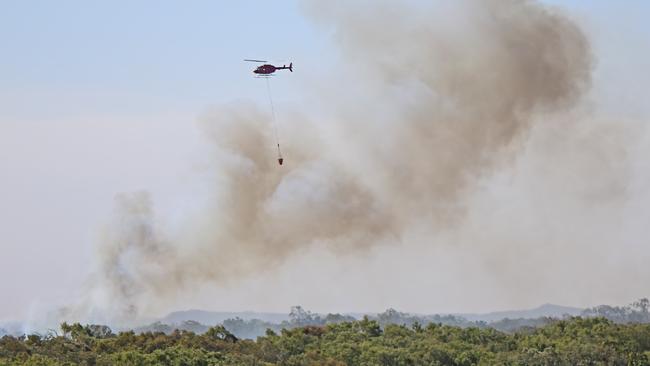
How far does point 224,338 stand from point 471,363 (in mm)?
26228

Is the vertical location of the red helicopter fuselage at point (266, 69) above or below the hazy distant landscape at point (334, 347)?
above

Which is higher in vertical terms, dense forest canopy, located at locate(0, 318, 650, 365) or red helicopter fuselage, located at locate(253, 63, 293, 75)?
red helicopter fuselage, located at locate(253, 63, 293, 75)

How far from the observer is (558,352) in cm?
12481

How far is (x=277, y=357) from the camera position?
118 meters

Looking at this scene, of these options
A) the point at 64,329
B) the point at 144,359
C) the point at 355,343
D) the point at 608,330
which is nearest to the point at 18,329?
the point at 64,329

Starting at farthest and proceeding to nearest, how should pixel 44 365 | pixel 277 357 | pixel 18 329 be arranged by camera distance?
1. pixel 18 329
2. pixel 277 357
3. pixel 44 365

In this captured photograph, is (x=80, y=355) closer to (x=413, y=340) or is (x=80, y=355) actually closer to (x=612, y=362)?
(x=413, y=340)

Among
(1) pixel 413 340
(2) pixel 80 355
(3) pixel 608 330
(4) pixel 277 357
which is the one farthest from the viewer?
(3) pixel 608 330

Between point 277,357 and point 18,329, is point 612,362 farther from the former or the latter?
point 18,329

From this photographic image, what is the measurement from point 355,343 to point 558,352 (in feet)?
66.1

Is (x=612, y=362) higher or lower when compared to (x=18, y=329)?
lower

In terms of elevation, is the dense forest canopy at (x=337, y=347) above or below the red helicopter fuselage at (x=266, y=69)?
below

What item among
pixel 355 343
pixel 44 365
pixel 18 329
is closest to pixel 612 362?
pixel 355 343

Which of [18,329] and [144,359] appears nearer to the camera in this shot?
[144,359]
